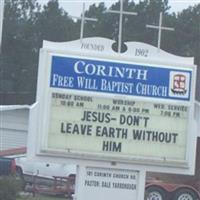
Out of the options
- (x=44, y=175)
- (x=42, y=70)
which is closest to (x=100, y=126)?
(x=42, y=70)

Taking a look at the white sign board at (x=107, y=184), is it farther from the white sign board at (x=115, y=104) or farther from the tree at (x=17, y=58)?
the tree at (x=17, y=58)

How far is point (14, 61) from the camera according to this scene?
244 ft

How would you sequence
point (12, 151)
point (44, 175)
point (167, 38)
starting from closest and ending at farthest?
1. point (44, 175)
2. point (12, 151)
3. point (167, 38)

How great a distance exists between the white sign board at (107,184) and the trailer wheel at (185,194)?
43.9 ft

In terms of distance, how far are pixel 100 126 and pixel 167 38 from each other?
181 feet

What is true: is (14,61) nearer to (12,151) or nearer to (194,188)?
(12,151)

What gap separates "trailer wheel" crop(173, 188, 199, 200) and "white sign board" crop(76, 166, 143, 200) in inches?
527

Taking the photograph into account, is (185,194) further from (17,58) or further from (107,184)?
(17,58)

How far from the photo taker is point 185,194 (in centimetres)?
2611

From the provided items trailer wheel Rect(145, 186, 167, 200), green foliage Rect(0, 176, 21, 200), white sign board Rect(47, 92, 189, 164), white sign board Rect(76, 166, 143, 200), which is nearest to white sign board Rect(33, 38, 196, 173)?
white sign board Rect(47, 92, 189, 164)

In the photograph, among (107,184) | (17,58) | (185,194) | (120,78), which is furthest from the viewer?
(17,58)

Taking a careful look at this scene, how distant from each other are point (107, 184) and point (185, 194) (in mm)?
13710

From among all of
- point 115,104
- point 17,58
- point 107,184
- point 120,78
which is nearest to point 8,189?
point 107,184

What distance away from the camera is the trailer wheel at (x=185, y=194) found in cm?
2610
